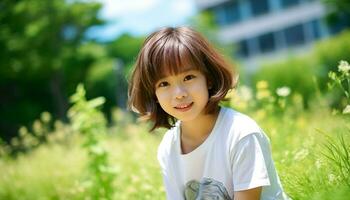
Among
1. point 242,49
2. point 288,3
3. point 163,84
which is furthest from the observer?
point 242,49

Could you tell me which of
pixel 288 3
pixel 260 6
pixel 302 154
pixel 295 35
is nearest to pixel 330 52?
pixel 302 154

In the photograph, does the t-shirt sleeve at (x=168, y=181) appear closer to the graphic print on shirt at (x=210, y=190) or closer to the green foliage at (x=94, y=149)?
the graphic print on shirt at (x=210, y=190)

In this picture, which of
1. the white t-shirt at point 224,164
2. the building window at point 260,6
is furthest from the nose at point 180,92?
the building window at point 260,6

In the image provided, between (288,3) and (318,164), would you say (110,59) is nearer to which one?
(288,3)

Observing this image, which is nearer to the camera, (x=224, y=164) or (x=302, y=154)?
(x=224, y=164)

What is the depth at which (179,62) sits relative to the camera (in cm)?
220

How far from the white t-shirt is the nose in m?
0.20

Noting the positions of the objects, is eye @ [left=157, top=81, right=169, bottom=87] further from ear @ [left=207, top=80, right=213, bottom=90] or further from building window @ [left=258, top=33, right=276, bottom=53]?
building window @ [left=258, top=33, right=276, bottom=53]

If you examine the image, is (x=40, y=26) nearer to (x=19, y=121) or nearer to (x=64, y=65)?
(x=64, y=65)

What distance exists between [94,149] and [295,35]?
2858 cm

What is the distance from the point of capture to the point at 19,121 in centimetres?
2458

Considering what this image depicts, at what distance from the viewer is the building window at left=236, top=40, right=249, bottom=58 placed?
34062 mm

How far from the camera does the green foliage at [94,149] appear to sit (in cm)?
431

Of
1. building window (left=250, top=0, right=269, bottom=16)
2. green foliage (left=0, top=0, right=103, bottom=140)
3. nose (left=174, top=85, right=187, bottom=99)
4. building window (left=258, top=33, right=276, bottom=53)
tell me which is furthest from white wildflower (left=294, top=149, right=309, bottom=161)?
building window (left=258, top=33, right=276, bottom=53)
